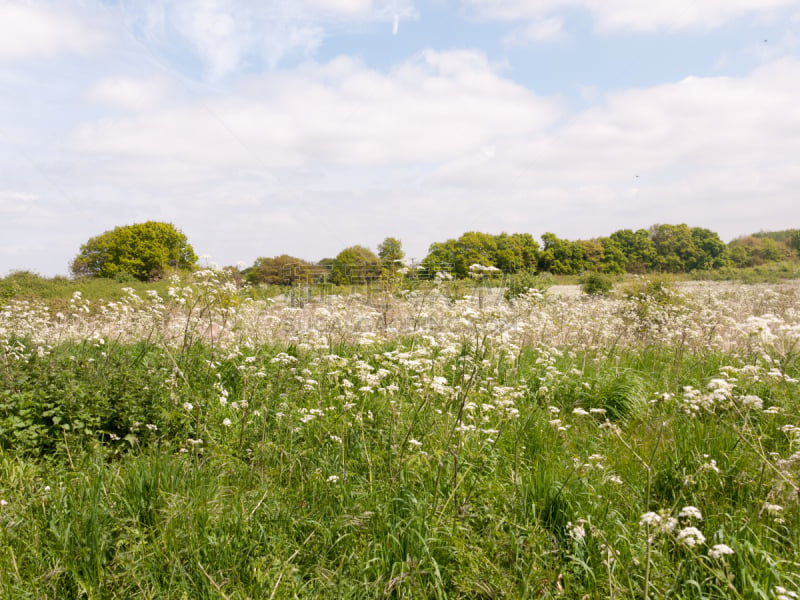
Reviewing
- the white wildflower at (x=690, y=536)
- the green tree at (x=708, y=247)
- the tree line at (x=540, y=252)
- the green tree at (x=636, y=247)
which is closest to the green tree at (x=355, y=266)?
the tree line at (x=540, y=252)

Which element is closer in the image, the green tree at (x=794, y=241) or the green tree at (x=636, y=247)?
the green tree at (x=636, y=247)

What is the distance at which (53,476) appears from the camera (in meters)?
4.12

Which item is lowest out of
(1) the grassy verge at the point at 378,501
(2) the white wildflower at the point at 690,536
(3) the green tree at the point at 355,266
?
(1) the grassy verge at the point at 378,501


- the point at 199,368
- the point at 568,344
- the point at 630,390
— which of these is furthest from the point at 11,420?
the point at 568,344

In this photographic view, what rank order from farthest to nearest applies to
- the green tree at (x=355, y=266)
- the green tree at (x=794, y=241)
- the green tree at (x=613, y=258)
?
the green tree at (x=794, y=241)
the green tree at (x=613, y=258)
the green tree at (x=355, y=266)

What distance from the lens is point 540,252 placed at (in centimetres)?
4547

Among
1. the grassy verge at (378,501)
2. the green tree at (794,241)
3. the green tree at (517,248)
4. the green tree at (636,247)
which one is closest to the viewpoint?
the grassy verge at (378,501)

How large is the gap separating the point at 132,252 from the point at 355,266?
25244 mm

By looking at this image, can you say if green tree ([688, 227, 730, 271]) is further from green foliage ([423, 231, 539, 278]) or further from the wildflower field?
the wildflower field

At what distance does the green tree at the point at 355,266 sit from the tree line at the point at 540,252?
0.59 feet

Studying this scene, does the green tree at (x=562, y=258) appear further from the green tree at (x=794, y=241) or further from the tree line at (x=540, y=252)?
the green tree at (x=794, y=241)

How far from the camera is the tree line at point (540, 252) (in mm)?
39719

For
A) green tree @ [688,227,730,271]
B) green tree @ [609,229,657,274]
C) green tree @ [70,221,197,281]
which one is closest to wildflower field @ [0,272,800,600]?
green tree @ [70,221,197,281]

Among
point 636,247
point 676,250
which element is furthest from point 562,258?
point 676,250
